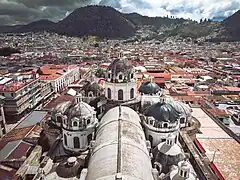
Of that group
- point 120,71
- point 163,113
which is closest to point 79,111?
point 120,71

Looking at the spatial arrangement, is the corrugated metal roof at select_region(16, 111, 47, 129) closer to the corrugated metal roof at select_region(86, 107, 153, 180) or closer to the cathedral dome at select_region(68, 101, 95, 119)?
the cathedral dome at select_region(68, 101, 95, 119)

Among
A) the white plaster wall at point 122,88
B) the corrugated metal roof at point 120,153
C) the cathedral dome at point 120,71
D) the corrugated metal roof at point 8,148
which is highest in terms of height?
the cathedral dome at point 120,71

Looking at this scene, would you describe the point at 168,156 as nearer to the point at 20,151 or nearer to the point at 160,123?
the point at 160,123

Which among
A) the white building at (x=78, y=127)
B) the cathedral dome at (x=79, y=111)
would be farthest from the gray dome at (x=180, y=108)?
the cathedral dome at (x=79, y=111)

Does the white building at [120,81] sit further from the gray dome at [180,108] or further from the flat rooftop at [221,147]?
the flat rooftop at [221,147]

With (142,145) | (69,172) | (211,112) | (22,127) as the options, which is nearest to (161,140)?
(142,145)

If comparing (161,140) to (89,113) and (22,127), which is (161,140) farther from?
(22,127)
